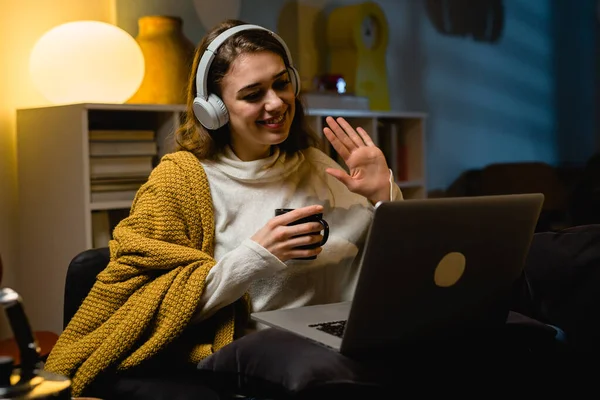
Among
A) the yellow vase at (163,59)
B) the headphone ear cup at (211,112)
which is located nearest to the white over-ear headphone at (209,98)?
the headphone ear cup at (211,112)

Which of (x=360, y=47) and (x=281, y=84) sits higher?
(x=360, y=47)

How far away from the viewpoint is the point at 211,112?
5.29 feet

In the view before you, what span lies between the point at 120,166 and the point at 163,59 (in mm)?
425

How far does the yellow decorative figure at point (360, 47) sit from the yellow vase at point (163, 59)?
0.95m

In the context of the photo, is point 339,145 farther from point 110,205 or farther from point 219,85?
point 110,205

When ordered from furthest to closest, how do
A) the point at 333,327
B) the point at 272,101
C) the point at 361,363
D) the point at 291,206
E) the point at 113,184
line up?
1. the point at 113,184
2. the point at 291,206
3. the point at 272,101
4. the point at 333,327
5. the point at 361,363

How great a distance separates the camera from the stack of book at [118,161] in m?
2.55

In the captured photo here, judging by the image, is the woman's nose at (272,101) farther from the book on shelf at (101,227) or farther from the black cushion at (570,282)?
the book on shelf at (101,227)

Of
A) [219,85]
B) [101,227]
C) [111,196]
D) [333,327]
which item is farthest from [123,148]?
[333,327]

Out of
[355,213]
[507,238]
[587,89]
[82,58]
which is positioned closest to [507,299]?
[507,238]

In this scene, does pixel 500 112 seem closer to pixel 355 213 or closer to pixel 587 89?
pixel 587 89

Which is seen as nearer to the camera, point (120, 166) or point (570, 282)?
point (570, 282)

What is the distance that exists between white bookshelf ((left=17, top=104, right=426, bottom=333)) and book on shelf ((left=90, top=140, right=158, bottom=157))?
0.05 metres

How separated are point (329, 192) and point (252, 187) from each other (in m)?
0.19
